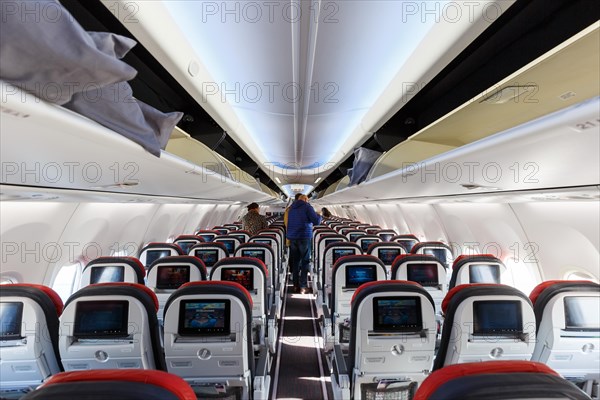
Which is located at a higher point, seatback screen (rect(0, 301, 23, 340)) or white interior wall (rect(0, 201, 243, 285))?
white interior wall (rect(0, 201, 243, 285))

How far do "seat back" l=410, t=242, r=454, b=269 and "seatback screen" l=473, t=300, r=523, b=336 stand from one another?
3645 mm

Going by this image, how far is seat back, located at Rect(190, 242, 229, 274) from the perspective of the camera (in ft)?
24.7

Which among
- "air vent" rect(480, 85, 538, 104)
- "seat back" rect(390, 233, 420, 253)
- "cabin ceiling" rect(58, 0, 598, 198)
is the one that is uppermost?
"cabin ceiling" rect(58, 0, 598, 198)

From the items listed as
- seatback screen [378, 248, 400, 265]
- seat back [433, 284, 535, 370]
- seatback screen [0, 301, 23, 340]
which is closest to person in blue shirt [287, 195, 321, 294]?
seatback screen [378, 248, 400, 265]

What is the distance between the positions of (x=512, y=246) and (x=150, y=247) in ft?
19.2

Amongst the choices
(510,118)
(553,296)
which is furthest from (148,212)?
(553,296)

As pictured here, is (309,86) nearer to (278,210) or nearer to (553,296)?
(553,296)

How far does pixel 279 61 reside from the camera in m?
4.11

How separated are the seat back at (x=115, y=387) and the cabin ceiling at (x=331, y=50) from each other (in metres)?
2.11

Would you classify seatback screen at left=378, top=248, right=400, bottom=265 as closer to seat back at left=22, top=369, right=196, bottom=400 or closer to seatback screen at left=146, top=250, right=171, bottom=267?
seatback screen at left=146, top=250, right=171, bottom=267

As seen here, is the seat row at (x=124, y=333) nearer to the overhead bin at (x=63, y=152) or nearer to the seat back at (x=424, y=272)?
the overhead bin at (x=63, y=152)

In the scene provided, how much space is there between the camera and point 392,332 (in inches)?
144

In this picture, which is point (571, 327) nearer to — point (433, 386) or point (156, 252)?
point (433, 386)

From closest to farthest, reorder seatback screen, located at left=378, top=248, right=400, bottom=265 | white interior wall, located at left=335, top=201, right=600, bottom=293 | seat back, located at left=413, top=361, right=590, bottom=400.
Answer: seat back, located at left=413, top=361, right=590, bottom=400 < white interior wall, located at left=335, top=201, right=600, bottom=293 < seatback screen, located at left=378, top=248, right=400, bottom=265
